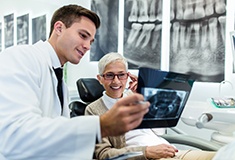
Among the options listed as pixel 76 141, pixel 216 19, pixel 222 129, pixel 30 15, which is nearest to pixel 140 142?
pixel 222 129

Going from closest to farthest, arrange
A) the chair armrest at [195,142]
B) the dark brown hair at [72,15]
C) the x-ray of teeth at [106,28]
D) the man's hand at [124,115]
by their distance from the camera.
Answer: the man's hand at [124,115]
the dark brown hair at [72,15]
the chair armrest at [195,142]
the x-ray of teeth at [106,28]

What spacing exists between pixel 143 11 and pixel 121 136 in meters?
1.88

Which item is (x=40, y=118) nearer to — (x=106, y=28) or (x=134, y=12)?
(x=134, y=12)

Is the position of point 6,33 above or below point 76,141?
above

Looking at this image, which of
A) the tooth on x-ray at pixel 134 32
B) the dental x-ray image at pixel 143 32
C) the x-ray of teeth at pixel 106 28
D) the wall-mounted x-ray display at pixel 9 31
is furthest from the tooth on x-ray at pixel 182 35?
the wall-mounted x-ray display at pixel 9 31

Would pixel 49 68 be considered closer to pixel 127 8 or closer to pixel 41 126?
pixel 41 126

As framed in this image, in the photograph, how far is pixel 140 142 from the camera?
1.77 meters

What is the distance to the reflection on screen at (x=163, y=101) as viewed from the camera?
1.08 m

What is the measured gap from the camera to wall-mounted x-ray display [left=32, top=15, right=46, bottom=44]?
3.86 metres

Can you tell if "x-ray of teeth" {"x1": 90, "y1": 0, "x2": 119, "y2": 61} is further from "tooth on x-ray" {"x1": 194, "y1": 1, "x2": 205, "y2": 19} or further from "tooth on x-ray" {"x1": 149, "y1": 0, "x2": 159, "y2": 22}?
"tooth on x-ray" {"x1": 194, "y1": 1, "x2": 205, "y2": 19}

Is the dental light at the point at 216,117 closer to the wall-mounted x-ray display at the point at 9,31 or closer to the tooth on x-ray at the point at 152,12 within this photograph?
the tooth on x-ray at the point at 152,12

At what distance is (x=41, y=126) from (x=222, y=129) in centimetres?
143

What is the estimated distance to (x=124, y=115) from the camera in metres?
0.80

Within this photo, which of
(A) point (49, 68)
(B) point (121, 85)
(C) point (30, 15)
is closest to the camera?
(A) point (49, 68)
